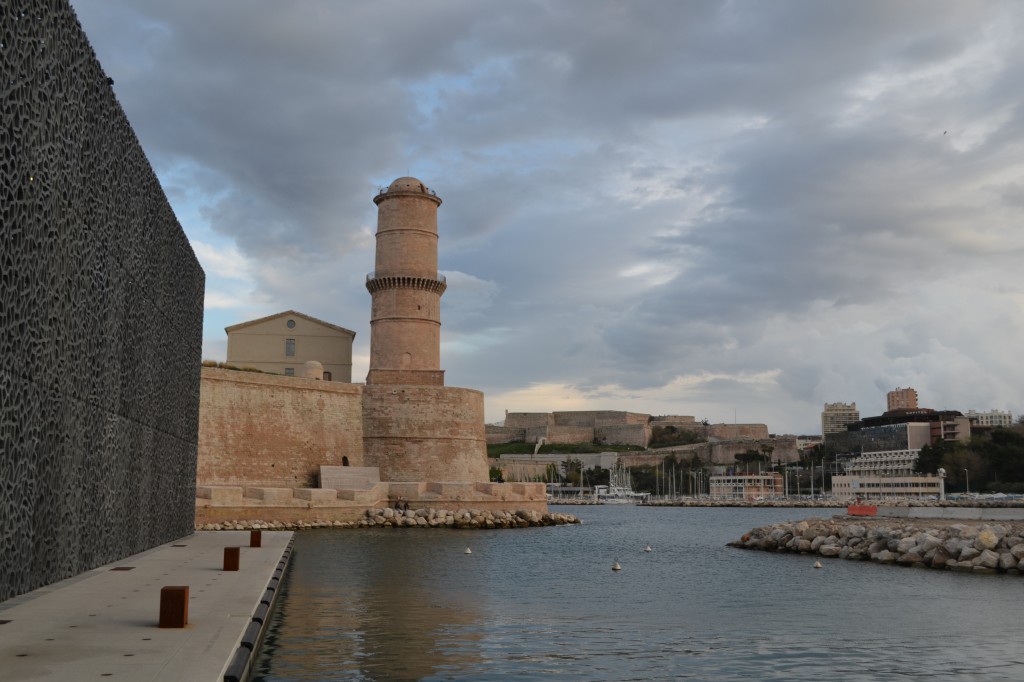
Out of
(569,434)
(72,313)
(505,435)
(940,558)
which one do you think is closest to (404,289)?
(940,558)

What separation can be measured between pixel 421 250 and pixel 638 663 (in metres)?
31.9

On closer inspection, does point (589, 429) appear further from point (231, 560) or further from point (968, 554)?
point (231, 560)

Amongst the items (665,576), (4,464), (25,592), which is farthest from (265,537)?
(4,464)

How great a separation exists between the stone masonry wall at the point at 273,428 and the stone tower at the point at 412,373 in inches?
46.4

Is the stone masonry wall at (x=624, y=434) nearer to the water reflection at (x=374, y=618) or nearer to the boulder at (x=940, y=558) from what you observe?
the water reflection at (x=374, y=618)

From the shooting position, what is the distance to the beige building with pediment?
3747 cm

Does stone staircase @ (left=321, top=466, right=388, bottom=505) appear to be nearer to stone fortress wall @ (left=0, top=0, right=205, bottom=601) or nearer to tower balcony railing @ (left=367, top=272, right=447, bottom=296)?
tower balcony railing @ (left=367, top=272, right=447, bottom=296)

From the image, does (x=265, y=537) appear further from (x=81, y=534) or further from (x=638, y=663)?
(x=638, y=663)

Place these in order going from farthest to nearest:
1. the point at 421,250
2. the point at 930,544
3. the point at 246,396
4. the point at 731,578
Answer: the point at 421,250 → the point at 246,396 → the point at 930,544 → the point at 731,578

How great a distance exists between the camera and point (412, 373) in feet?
127

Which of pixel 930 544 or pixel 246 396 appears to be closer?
pixel 930 544

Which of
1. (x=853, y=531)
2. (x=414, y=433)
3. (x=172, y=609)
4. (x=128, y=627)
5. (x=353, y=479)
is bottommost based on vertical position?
(x=853, y=531)

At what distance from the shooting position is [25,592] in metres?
9.15

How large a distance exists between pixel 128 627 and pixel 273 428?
24.8 meters
